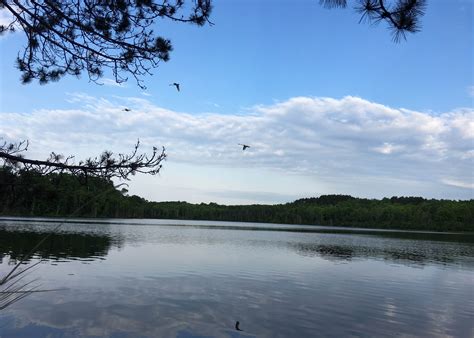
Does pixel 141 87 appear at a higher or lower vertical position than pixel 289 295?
higher

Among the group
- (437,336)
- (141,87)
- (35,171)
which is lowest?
(437,336)

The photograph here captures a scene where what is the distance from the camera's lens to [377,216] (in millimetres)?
151375

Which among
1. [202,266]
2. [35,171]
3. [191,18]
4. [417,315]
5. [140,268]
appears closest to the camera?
[35,171]

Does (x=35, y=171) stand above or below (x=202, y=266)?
above

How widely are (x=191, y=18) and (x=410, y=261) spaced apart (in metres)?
30.0

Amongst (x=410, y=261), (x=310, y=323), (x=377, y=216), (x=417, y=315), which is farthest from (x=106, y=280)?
(x=377, y=216)

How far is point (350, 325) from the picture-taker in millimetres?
12703

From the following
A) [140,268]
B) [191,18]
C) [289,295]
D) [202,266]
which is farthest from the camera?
[202,266]

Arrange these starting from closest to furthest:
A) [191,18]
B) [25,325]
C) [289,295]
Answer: [191,18] < [25,325] < [289,295]

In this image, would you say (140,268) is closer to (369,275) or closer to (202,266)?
(202,266)

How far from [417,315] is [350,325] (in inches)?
136

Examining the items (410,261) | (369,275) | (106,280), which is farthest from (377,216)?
(106,280)

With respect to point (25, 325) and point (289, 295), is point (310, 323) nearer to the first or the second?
point (289, 295)

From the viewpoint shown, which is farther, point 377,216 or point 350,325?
point 377,216
